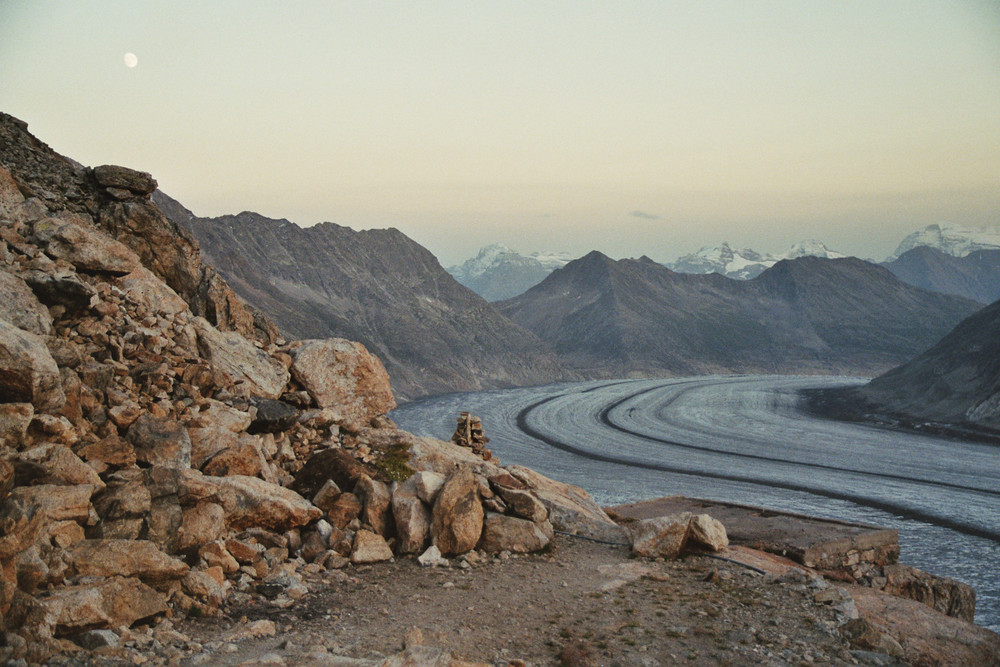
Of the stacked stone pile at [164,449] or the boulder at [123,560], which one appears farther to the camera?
the stacked stone pile at [164,449]

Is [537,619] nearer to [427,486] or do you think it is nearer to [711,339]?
[427,486]

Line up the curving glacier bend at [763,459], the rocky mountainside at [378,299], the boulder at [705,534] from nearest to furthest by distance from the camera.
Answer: the boulder at [705,534]
the curving glacier bend at [763,459]
the rocky mountainside at [378,299]

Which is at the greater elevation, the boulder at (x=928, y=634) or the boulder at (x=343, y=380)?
the boulder at (x=343, y=380)

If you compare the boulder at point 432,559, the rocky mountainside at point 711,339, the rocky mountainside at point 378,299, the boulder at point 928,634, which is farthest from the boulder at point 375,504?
the rocky mountainside at point 711,339

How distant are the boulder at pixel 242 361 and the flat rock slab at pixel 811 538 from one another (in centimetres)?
1420

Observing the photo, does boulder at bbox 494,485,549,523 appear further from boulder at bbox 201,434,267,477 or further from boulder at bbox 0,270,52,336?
boulder at bbox 0,270,52,336

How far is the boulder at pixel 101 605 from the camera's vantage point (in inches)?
331

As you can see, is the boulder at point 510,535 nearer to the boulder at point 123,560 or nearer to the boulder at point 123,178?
the boulder at point 123,560

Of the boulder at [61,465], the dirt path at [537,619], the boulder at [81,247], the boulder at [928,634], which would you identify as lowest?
the boulder at [928,634]

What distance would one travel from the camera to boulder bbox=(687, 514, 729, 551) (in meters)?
15.7

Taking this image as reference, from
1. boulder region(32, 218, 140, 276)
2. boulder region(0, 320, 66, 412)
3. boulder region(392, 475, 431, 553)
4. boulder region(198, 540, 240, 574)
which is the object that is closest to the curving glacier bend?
boulder region(392, 475, 431, 553)

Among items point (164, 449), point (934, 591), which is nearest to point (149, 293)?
point (164, 449)

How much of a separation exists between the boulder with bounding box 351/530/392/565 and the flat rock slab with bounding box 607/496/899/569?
38.3 ft

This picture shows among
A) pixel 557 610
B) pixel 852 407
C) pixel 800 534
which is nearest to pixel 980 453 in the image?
pixel 852 407
